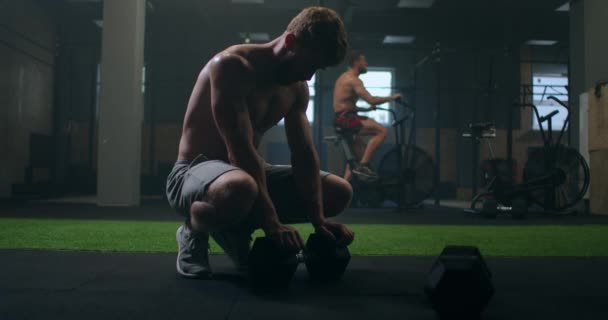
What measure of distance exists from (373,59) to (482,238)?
8944 mm

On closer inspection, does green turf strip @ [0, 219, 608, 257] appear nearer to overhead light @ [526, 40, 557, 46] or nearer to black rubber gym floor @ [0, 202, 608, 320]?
black rubber gym floor @ [0, 202, 608, 320]

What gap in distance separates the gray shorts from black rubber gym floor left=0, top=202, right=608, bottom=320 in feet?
0.76

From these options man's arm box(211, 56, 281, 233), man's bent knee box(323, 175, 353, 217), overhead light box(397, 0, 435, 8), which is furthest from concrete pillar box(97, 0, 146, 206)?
overhead light box(397, 0, 435, 8)

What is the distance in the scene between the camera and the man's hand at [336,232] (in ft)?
5.55

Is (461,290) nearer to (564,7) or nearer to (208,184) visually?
(208,184)

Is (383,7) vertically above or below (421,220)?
above

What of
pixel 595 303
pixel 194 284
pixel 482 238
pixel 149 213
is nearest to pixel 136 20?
pixel 149 213

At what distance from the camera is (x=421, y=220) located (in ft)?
14.4

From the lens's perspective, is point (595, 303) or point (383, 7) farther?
point (383, 7)

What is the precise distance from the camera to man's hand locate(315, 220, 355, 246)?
66.6 inches

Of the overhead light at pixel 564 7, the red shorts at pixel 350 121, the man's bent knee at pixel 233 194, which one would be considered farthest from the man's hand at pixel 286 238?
the overhead light at pixel 564 7

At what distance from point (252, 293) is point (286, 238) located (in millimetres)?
195

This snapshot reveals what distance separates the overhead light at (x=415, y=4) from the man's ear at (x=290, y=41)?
8.15 meters

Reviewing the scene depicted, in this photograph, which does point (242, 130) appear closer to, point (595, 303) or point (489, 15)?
point (595, 303)
